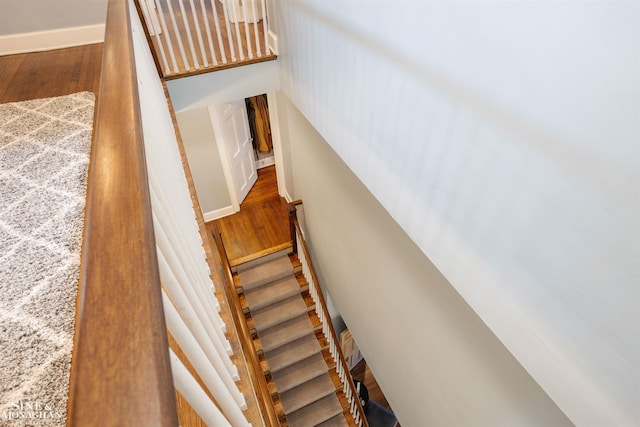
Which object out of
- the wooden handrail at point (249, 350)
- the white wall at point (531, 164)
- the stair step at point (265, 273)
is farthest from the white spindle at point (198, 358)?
the stair step at point (265, 273)

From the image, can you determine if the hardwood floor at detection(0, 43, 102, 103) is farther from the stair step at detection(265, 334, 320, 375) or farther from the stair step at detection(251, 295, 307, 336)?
the stair step at detection(265, 334, 320, 375)

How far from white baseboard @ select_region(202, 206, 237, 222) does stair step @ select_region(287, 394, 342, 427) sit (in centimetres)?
285

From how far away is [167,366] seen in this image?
0.43 m

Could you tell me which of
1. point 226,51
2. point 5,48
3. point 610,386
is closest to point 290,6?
point 226,51

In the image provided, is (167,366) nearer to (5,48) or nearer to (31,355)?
(31,355)

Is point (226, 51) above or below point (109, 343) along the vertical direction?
below

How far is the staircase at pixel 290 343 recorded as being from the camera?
14.6 ft

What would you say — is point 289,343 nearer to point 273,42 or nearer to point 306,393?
point 306,393

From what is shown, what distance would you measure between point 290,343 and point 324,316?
1.83 ft

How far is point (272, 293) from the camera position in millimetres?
4898

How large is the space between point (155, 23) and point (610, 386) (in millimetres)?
3808

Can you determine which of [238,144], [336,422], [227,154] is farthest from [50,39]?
[336,422]

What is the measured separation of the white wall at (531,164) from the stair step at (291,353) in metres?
3.24

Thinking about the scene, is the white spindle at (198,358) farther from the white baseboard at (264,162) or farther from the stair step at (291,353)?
the white baseboard at (264,162)
